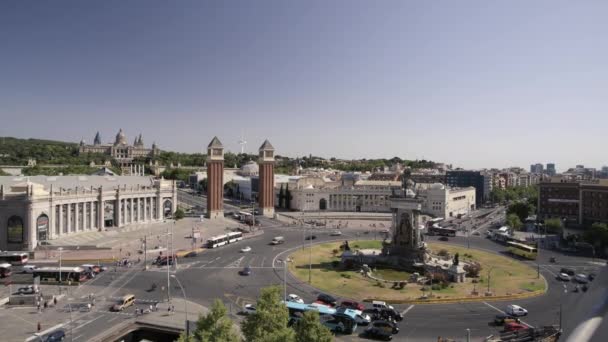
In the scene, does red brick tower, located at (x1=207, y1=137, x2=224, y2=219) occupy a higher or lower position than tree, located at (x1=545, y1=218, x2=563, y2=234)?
higher

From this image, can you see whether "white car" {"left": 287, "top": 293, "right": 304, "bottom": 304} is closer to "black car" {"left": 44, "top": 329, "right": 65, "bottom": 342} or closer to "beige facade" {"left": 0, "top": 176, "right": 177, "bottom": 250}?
"black car" {"left": 44, "top": 329, "right": 65, "bottom": 342}

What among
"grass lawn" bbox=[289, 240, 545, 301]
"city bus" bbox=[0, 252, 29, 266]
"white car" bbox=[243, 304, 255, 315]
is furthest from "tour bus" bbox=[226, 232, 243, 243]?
"white car" bbox=[243, 304, 255, 315]

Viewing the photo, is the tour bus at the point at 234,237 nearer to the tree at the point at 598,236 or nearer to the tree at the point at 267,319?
the tree at the point at 267,319

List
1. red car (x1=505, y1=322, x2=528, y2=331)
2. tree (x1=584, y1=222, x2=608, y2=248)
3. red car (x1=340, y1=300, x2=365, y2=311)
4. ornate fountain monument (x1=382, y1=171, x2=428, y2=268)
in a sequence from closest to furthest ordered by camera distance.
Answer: red car (x1=505, y1=322, x2=528, y2=331), red car (x1=340, y1=300, x2=365, y2=311), ornate fountain monument (x1=382, y1=171, x2=428, y2=268), tree (x1=584, y1=222, x2=608, y2=248)

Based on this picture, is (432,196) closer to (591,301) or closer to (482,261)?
(482,261)

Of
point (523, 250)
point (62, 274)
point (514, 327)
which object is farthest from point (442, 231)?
point (62, 274)

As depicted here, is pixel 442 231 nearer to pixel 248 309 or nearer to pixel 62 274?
pixel 248 309

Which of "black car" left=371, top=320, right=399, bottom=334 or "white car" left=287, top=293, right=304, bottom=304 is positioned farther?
"white car" left=287, top=293, right=304, bottom=304
